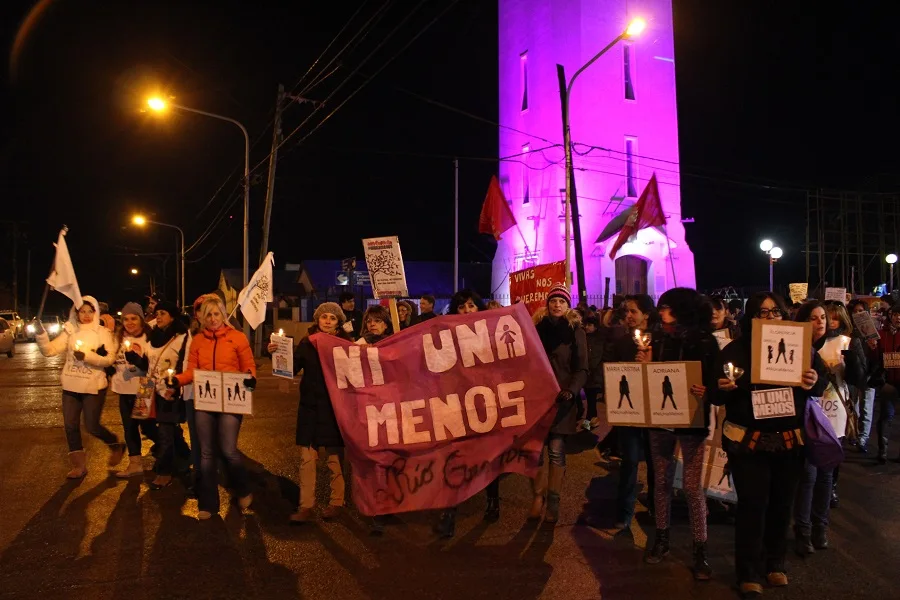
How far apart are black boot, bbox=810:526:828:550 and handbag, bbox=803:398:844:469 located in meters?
1.04

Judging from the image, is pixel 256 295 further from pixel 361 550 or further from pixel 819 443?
pixel 819 443

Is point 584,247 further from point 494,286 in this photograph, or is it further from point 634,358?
point 634,358

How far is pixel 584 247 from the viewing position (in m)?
26.6

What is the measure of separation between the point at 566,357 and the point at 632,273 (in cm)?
2252

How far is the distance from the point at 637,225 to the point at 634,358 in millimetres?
19622

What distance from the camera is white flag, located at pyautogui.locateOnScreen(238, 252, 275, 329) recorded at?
773 centimetres

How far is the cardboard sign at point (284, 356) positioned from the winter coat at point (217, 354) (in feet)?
0.88

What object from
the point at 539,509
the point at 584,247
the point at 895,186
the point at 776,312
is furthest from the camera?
the point at 895,186

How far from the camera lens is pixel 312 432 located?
5914mm

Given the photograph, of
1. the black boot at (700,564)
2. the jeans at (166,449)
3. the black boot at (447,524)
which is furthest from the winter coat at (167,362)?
the black boot at (700,564)

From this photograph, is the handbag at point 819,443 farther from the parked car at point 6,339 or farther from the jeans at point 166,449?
the parked car at point 6,339

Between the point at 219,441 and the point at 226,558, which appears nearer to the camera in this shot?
the point at 226,558

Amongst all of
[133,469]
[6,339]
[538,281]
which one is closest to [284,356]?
[133,469]

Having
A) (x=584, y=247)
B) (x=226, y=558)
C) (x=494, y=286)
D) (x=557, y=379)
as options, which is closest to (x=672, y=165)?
(x=584, y=247)
